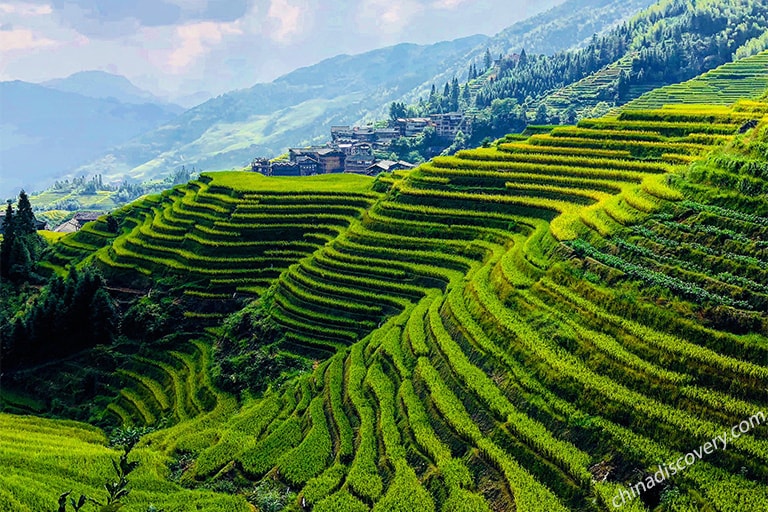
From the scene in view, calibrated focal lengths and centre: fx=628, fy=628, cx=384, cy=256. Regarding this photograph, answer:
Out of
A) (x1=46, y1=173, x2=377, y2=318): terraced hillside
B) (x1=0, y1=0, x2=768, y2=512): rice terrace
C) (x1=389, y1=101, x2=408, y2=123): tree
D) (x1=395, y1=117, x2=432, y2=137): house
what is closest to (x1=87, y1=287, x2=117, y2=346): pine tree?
(x1=0, y1=0, x2=768, y2=512): rice terrace

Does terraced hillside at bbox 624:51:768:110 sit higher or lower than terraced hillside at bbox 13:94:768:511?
higher

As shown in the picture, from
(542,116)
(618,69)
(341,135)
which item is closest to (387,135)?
(341,135)

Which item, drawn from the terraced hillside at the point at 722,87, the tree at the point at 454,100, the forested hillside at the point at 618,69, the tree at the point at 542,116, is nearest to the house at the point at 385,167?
the forested hillside at the point at 618,69

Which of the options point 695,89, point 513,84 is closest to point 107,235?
point 695,89

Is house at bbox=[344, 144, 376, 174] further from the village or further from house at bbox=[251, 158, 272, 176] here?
house at bbox=[251, 158, 272, 176]

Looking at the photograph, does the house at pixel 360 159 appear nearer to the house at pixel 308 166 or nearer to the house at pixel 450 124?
the house at pixel 308 166

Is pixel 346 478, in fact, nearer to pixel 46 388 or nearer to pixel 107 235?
pixel 46 388

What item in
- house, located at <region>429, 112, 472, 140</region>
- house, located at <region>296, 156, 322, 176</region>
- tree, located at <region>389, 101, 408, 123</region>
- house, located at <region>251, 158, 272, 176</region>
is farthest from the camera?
tree, located at <region>389, 101, 408, 123</region>
